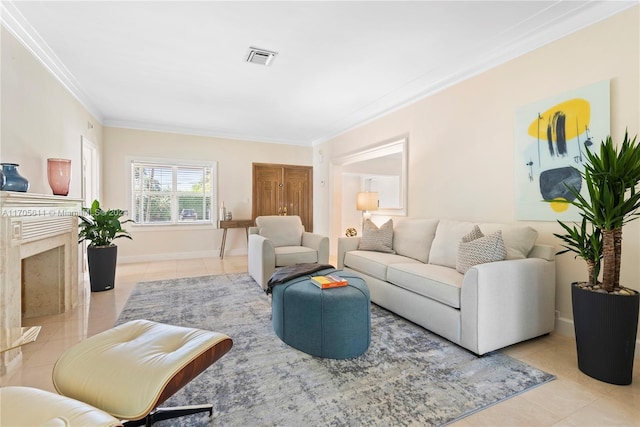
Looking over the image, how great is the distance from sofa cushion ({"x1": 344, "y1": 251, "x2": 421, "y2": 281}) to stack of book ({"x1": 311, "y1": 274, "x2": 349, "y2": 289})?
0.82m

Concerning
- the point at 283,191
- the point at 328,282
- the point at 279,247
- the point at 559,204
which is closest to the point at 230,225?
the point at 283,191

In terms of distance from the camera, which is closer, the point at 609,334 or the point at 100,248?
the point at 609,334

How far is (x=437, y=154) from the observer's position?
3.59 metres

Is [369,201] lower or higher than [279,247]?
higher

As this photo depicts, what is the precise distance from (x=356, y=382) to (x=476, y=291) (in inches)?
39.5

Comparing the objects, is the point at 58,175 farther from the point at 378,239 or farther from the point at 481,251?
the point at 481,251

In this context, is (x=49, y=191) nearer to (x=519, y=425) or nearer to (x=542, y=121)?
(x=519, y=425)

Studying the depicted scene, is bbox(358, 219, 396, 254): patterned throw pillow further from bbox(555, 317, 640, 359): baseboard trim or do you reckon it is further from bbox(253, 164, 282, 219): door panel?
bbox(253, 164, 282, 219): door panel

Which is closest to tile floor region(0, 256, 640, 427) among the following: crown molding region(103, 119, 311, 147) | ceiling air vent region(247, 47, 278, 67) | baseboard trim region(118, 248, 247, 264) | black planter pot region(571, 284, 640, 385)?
black planter pot region(571, 284, 640, 385)

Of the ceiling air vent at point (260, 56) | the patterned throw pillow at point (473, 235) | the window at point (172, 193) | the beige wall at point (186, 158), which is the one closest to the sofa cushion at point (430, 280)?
the patterned throw pillow at point (473, 235)

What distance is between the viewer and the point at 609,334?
1730 mm

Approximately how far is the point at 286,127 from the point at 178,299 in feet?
12.0

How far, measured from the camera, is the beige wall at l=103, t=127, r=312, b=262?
5258 mm

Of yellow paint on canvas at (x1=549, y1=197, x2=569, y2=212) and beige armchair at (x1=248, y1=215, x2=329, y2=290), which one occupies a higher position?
yellow paint on canvas at (x1=549, y1=197, x2=569, y2=212)
